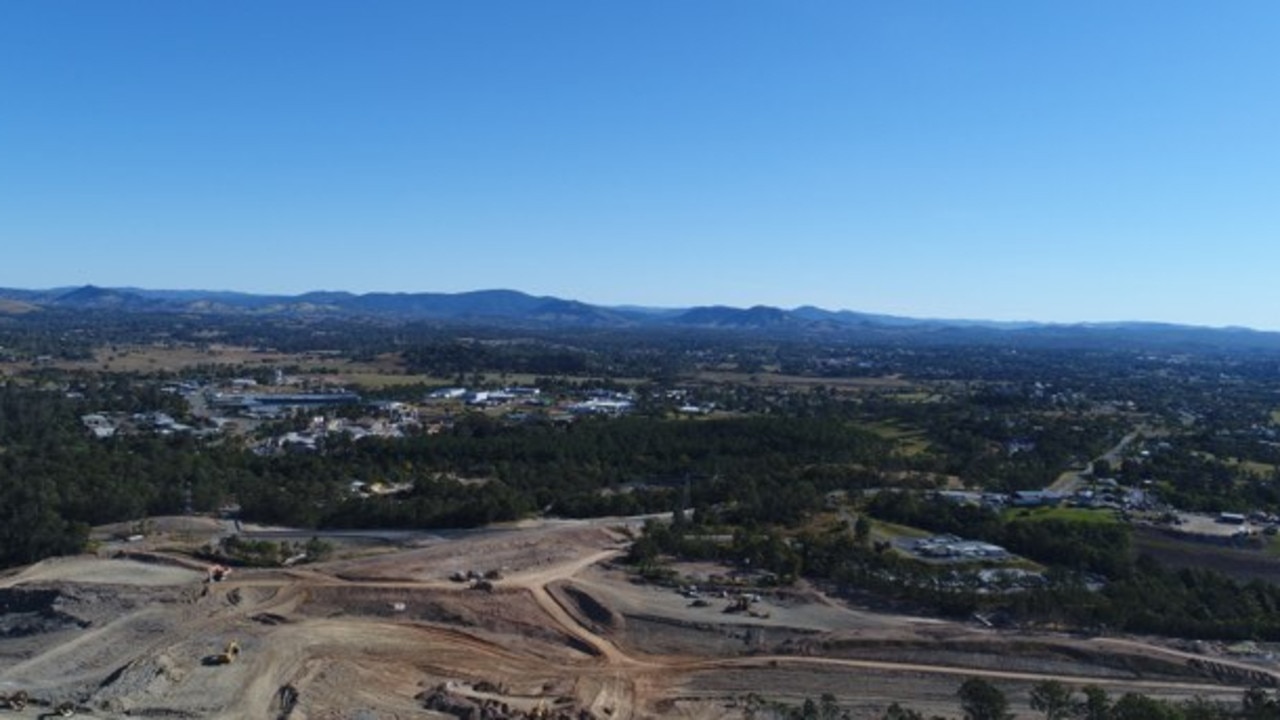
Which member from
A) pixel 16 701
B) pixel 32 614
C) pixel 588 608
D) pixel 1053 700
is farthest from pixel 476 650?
pixel 1053 700

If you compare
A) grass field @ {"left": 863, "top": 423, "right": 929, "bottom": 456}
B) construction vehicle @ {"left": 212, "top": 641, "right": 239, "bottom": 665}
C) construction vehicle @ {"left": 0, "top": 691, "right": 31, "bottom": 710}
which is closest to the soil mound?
construction vehicle @ {"left": 212, "top": 641, "right": 239, "bottom": 665}

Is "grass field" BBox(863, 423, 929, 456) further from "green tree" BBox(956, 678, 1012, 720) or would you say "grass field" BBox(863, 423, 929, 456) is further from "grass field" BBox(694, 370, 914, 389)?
"green tree" BBox(956, 678, 1012, 720)

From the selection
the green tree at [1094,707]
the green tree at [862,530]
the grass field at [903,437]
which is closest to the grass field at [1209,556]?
the green tree at [862,530]

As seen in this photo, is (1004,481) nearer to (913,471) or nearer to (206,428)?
(913,471)

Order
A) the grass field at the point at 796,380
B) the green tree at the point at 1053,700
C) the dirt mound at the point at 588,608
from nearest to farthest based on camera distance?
the green tree at the point at 1053,700, the dirt mound at the point at 588,608, the grass field at the point at 796,380

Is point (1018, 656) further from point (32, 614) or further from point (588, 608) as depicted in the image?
point (32, 614)

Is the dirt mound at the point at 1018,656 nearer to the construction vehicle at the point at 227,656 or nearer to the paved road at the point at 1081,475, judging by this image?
the construction vehicle at the point at 227,656

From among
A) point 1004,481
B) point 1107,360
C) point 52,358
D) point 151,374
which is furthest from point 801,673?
point 1107,360
